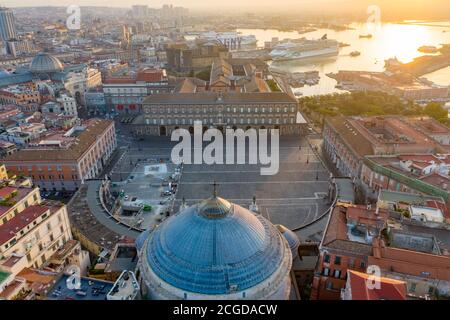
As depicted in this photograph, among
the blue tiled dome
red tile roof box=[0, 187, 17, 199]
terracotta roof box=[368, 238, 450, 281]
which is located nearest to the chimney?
red tile roof box=[0, 187, 17, 199]

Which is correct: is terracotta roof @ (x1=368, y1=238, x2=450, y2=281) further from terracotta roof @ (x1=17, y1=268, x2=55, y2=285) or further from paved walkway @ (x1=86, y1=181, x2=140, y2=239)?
paved walkway @ (x1=86, y1=181, x2=140, y2=239)

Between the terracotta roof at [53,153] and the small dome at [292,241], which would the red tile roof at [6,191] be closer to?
the terracotta roof at [53,153]

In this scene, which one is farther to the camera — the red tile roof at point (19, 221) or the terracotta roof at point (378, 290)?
the red tile roof at point (19, 221)

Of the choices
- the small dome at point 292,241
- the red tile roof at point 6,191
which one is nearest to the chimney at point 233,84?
the red tile roof at point 6,191

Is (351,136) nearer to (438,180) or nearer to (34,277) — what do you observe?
(438,180)

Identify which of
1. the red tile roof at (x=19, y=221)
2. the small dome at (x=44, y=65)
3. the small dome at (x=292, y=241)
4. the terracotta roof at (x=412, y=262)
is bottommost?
the small dome at (x=292, y=241)

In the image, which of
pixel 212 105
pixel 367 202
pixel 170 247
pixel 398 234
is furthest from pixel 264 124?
pixel 170 247
